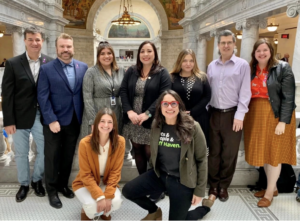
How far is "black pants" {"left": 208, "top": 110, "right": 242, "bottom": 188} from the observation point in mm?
3303

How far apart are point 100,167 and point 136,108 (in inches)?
33.2

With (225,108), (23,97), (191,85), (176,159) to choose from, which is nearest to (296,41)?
(225,108)

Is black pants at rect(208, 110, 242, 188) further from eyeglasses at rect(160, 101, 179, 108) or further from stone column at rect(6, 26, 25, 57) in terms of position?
stone column at rect(6, 26, 25, 57)

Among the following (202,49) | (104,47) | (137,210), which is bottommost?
(137,210)

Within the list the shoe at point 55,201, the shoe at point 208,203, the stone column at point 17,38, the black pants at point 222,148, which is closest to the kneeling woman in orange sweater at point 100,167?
the shoe at point 55,201

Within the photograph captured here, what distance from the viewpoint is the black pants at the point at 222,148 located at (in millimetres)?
3303

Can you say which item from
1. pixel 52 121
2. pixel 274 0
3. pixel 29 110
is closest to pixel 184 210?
pixel 52 121

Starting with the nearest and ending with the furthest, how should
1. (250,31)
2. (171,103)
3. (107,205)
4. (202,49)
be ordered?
1. (171,103)
2. (107,205)
3. (250,31)
4. (202,49)

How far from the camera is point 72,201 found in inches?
134

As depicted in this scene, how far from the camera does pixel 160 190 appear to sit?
2.85 m

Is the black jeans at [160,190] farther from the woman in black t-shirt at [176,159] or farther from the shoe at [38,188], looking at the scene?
the shoe at [38,188]

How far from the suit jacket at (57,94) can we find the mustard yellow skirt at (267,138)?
226 centimetres

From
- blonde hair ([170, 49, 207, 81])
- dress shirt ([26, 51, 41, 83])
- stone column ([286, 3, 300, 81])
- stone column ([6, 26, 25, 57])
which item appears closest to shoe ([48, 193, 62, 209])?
dress shirt ([26, 51, 41, 83])

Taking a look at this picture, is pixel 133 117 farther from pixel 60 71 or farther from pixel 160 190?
pixel 60 71
